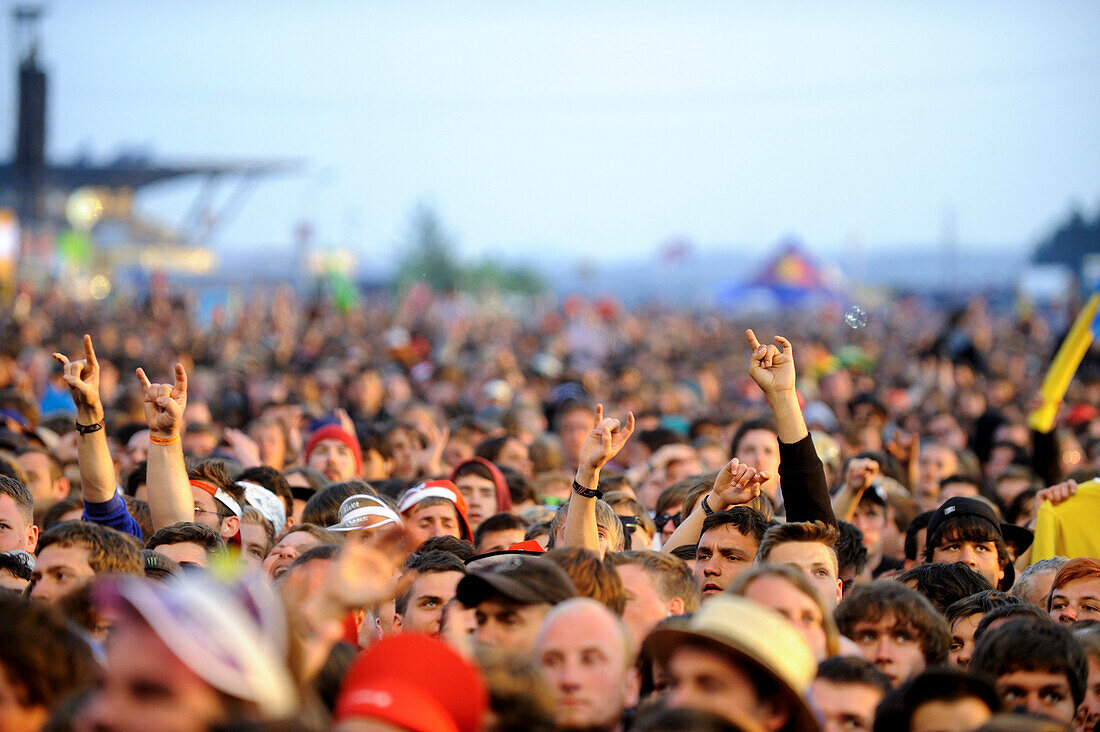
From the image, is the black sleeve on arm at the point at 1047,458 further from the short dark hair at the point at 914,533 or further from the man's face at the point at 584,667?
the man's face at the point at 584,667

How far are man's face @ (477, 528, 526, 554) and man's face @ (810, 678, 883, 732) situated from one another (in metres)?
2.94

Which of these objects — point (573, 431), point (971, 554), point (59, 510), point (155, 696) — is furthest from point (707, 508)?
point (573, 431)

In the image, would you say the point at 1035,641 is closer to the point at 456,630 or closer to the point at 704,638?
the point at 704,638

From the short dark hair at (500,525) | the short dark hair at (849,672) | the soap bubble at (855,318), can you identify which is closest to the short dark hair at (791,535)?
the short dark hair at (849,672)

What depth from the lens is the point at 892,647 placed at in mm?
4586

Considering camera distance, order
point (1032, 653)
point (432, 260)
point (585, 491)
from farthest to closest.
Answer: point (432, 260), point (585, 491), point (1032, 653)

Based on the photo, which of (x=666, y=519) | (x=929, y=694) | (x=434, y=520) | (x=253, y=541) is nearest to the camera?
(x=929, y=694)

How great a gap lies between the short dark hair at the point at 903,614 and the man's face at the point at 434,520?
2.76 metres

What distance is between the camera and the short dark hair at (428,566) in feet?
17.7

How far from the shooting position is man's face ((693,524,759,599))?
221 inches

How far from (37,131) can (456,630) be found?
2879cm

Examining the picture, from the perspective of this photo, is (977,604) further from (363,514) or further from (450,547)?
(363,514)

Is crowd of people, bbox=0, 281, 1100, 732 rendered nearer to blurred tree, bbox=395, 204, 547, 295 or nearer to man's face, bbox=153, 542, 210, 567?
man's face, bbox=153, 542, 210, 567

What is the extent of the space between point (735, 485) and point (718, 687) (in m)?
2.59
